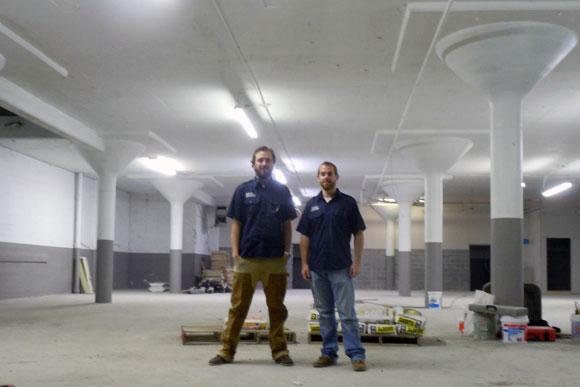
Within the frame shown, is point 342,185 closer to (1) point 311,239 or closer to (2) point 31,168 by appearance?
(2) point 31,168

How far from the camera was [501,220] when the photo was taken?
28.2ft

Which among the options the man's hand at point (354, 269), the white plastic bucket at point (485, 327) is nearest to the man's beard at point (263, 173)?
the man's hand at point (354, 269)

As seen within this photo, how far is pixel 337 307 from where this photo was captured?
17.7 feet

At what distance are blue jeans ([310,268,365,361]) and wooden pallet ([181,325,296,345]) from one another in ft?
5.24

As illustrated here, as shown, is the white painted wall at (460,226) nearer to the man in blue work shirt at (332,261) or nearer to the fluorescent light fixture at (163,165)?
the fluorescent light fixture at (163,165)

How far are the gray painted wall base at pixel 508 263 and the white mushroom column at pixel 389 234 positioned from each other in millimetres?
18512

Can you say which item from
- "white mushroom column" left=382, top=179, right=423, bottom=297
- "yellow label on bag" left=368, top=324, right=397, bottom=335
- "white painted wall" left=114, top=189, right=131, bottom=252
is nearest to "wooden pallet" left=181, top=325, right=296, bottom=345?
"yellow label on bag" left=368, top=324, right=397, bottom=335

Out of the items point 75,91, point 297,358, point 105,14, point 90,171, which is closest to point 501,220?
point 297,358

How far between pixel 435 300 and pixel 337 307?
10767mm

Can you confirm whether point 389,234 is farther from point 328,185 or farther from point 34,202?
point 328,185

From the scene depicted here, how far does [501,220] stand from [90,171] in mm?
15262

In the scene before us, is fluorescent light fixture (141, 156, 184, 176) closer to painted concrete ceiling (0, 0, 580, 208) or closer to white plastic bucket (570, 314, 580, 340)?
painted concrete ceiling (0, 0, 580, 208)

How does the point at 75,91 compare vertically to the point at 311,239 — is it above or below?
above

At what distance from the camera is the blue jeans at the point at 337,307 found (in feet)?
17.6
